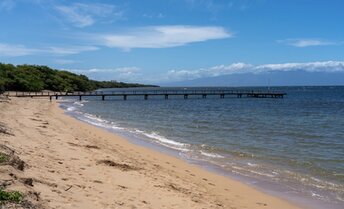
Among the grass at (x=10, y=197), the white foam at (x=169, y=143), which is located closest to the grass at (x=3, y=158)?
the grass at (x=10, y=197)

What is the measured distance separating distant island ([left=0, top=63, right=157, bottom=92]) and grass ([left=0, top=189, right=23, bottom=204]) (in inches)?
2614

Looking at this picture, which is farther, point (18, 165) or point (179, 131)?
point (179, 131)

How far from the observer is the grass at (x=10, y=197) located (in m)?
6.18

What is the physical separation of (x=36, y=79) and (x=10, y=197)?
10388cm

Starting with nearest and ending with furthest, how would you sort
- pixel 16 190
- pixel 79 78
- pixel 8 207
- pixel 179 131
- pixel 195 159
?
pixel 8 207 → pixel 16 190 → pixel 195 159 → pixel 179 131 → pixel 79 78

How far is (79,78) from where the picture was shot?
445 feet

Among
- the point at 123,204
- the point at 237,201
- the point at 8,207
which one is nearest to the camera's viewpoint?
the point at 8,207

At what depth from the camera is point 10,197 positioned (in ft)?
20.6

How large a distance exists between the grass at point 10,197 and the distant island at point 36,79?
66393 millimetres

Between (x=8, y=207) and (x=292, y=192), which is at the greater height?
(x=8, y=207)

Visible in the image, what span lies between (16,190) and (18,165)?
2.18 meters

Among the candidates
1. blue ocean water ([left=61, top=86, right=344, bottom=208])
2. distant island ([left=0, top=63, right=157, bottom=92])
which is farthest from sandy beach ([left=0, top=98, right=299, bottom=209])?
distant island ([left=0, top=63, right=157, bottom=92])

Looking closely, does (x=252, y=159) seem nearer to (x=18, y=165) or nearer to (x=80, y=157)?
(x=80, y=157)

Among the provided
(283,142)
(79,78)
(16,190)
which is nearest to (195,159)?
(283,142)
